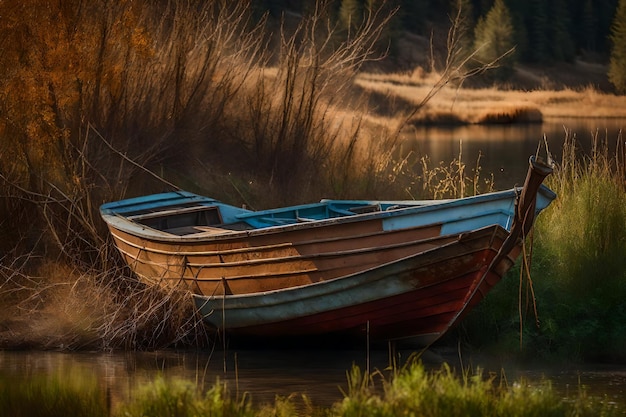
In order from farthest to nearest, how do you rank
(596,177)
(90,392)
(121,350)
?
(596,177) → (121,350) → (90,392)

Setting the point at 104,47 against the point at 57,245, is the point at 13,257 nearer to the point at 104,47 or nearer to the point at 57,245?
the point at 57,245

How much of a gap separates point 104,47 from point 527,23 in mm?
71955

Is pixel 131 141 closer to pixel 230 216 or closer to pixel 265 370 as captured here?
pixel 230 216

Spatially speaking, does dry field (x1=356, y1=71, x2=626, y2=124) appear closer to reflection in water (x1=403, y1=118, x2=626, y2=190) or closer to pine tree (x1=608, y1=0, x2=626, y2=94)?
A: reflection in water (x1=403, y1=118, x2=626, y2=190)

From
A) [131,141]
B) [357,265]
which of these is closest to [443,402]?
[357,265]

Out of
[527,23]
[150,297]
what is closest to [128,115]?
[150,297]

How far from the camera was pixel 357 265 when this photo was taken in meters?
10.6

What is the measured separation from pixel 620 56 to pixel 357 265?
58250 millimetres

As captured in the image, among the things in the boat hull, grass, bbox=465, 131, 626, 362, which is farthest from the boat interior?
grass, bbox=465, 131, 626, 362

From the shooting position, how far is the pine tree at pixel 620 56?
64375 millimetres

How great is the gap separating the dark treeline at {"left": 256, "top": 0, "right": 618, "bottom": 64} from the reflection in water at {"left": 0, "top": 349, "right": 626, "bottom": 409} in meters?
60.5

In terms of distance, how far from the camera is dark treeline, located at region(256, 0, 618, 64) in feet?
255

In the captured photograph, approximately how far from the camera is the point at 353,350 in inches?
444

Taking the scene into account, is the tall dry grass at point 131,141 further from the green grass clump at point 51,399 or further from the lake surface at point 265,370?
the green grass clump at point 51,399
